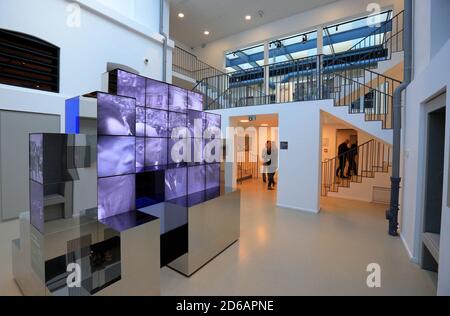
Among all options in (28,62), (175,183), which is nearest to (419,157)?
(175,183)

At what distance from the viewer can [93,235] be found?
204 centimetres

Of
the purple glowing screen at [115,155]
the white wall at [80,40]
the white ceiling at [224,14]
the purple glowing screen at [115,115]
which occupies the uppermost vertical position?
the white ceiling at [224,14]

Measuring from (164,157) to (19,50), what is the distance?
388 centimetres

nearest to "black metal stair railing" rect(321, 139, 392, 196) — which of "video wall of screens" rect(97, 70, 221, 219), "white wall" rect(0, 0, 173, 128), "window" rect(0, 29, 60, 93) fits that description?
"video wall of screens" rect(97, 70, 221, 219)

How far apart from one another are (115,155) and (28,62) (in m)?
4.00

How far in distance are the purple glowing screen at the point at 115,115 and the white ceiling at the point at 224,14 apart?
270 inches

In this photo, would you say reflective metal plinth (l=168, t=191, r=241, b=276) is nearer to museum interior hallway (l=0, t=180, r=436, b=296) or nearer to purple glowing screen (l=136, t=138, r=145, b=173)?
museum interior hallway (l=0, t=180, r=436, b=296)

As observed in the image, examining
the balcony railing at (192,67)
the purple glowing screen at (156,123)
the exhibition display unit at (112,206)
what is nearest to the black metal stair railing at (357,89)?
the purple glowing screen at (156,123)

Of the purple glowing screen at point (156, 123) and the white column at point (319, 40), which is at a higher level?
the white column at point (319, 40)

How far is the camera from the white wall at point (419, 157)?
187 cm

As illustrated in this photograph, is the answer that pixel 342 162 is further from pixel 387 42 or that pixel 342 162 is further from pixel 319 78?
pixel 387 42

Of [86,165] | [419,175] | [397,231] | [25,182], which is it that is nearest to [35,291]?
[86,165]

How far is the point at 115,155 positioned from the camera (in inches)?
79.2

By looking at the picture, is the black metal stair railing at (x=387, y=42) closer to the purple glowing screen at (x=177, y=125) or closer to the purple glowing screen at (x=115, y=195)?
the purple glowing screen at (x=177, y=125)
